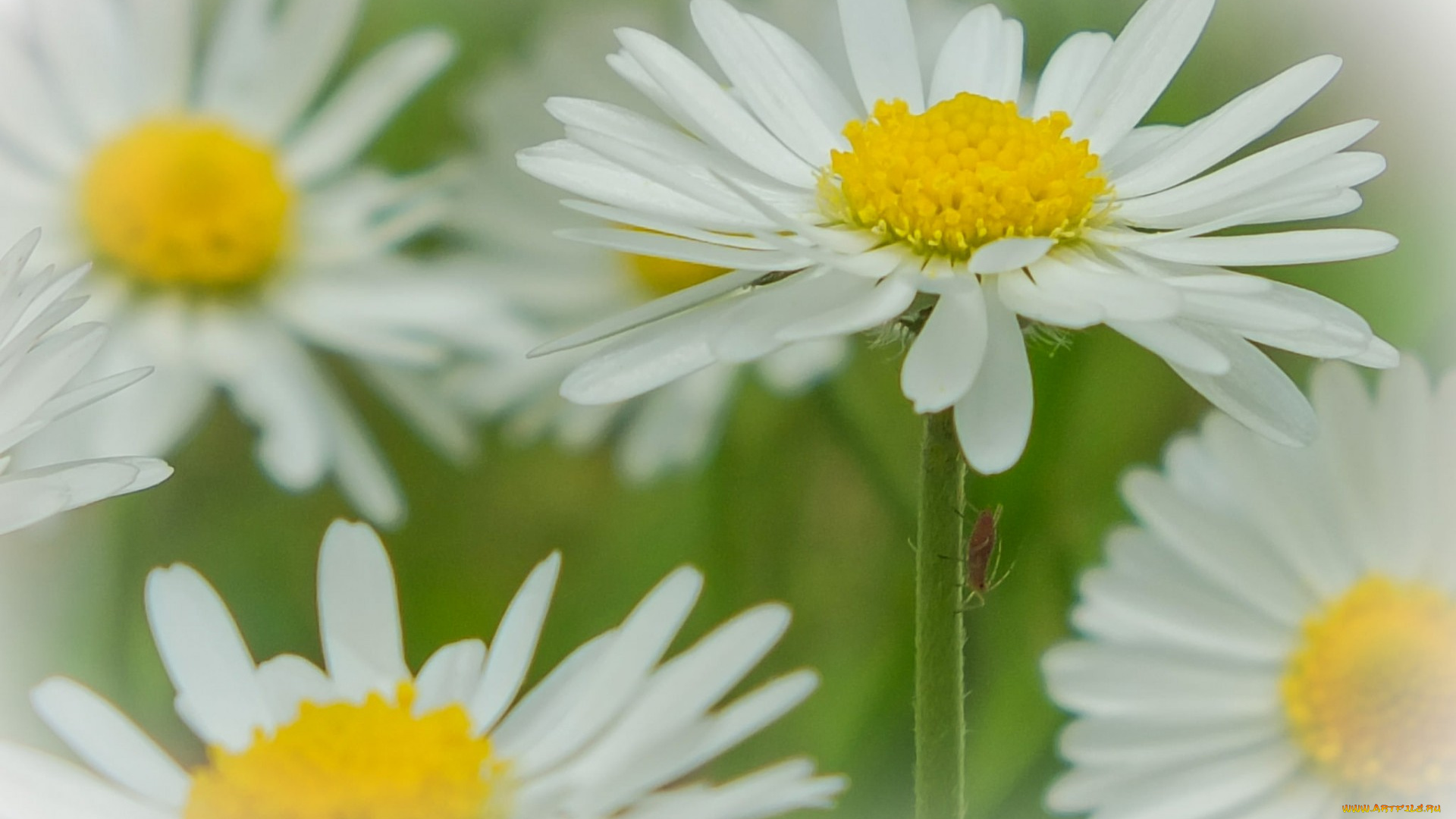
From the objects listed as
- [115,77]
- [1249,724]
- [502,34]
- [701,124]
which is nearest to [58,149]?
[115,77]

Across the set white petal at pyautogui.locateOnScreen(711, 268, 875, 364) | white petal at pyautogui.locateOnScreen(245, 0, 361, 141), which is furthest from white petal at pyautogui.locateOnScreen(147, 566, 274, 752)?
white petal at pyautogui.locateOnScreen(245, 0, 361, 141)

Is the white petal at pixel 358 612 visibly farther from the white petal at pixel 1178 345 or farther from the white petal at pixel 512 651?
the white petal at pixel 1178 345

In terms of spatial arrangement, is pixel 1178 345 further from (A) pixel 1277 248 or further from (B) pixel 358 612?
(B) pixel 358 612

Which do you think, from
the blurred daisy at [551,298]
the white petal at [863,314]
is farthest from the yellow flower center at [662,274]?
the white petal at [863,314]

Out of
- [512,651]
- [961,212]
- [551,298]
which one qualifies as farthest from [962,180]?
[551,298]

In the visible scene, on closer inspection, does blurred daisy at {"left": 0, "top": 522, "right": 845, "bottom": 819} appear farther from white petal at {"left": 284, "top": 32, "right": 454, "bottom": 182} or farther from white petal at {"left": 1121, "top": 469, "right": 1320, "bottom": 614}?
white petal at {"left": 284, "top": 32, "right": 454, "bottom": 182}

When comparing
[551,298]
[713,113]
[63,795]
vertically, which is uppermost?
[551,298]

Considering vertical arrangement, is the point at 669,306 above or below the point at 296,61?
below
